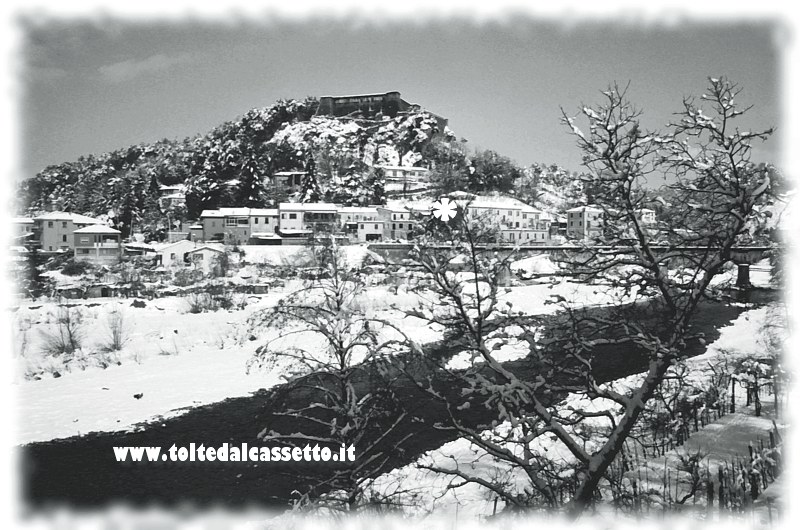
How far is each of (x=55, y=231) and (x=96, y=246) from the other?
64.3 inches

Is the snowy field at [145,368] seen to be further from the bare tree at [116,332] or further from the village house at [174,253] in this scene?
the village house at [174,253]

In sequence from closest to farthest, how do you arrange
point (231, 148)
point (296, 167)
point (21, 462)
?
1. point (21, 462)
2. point (231, 148)
3. point (296, 167)

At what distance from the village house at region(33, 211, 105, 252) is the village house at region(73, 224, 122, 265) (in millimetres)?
250

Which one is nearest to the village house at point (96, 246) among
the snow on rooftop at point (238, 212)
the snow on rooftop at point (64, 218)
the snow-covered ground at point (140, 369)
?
the snow on rooftop at point (64, 218)

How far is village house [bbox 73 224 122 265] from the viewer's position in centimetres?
1783

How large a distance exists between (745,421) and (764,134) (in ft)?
12.6

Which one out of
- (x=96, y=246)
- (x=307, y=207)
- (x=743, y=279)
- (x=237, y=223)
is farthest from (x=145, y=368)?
(x=307, y=207)

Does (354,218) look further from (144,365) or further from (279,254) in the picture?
(144,365)

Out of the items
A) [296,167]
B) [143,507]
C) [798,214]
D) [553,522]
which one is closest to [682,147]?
[798,214]

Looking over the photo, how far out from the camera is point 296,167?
33.5m

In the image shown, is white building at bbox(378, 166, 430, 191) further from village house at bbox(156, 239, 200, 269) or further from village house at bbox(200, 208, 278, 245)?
village house at bbox(156, 239, 200, 269)

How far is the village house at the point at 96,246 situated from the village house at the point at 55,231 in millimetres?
250

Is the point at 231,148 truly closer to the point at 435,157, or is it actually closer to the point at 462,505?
the point at 435,157

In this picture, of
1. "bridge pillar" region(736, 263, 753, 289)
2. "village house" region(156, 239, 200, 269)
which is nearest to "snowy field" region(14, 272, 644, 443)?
"bridge pillar" region(736, 263, 753, 289)
